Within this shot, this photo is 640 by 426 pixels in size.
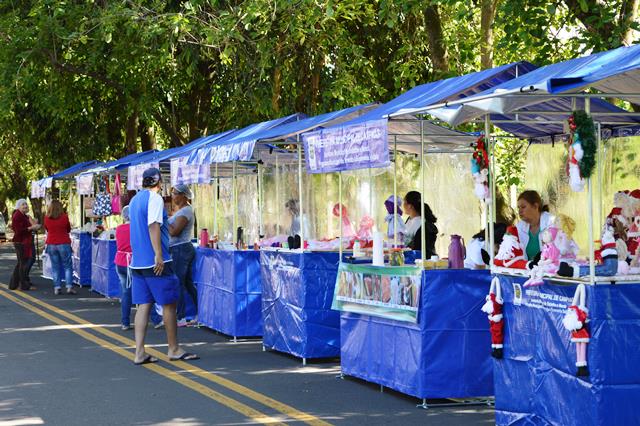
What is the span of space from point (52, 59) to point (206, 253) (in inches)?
473

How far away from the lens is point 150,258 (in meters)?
12.1

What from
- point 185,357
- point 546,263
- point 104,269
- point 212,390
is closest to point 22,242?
point 104,269

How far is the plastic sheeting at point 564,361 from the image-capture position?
7.33m

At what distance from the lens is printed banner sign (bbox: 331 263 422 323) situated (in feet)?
32.0

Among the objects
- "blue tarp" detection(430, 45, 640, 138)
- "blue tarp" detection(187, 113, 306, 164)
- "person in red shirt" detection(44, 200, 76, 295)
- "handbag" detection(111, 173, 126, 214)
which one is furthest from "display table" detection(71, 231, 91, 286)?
"blue tarp" detection(430, 45, 640, 138)

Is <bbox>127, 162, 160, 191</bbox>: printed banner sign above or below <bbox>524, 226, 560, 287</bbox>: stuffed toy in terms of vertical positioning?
above

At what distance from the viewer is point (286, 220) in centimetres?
1549

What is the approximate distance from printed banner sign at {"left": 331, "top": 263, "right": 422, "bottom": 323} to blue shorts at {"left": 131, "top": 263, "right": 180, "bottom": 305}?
1.91m

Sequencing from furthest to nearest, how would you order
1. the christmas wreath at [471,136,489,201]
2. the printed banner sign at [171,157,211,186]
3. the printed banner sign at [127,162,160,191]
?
the printed banner sign at [127,162,160,191], the printed banner sign at [171,157,211,186], the christmas wreath at [471,136,489,201]

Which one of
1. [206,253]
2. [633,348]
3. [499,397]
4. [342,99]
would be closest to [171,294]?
[206,253]

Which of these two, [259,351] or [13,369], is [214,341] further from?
[13,369]

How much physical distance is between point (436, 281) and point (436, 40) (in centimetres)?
834

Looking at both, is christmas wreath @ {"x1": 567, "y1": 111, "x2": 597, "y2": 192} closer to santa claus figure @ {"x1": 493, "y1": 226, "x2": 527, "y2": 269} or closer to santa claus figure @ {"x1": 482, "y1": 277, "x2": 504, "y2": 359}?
santa claus figure @ {"x1": 493, "y1": 226, "x2": 527, "y2": 269}

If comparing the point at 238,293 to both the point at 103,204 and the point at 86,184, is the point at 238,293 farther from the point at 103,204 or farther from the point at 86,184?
the point at 86,184
